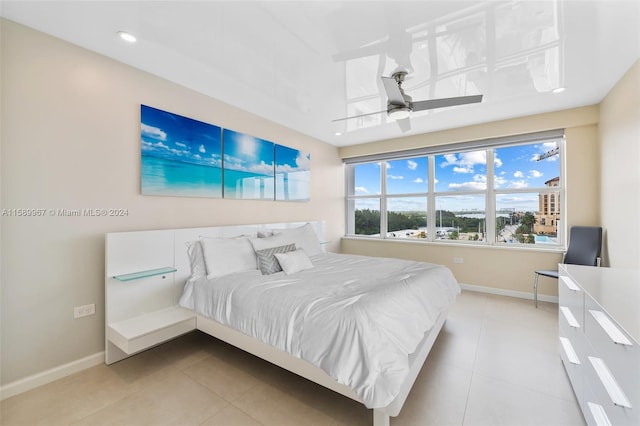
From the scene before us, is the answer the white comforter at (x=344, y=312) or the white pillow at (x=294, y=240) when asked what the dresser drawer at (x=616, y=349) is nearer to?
the white comforter at (x=344, y=312)

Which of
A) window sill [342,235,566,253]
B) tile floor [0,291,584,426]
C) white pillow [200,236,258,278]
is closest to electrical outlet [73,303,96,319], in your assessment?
tile floor [0,291,584,426]

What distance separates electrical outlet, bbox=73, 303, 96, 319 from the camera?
87.0 inches

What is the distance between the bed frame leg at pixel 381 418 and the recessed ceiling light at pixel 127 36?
10.3 feet

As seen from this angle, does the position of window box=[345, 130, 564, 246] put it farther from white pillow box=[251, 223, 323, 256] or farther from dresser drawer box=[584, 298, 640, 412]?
dresser drawer box=[584, 298, 640, 412]

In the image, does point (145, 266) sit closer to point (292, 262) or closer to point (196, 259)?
point (196, 259)

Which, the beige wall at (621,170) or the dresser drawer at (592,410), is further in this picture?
the beige wall at (621,170)

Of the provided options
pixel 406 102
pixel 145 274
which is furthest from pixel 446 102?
pixel 145 274

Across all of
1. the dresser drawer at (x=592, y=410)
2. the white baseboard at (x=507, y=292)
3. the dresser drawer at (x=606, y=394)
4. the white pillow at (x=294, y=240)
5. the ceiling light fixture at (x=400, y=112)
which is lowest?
the white baseboard at (x=507, y=292)

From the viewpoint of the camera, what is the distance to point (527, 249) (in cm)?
390

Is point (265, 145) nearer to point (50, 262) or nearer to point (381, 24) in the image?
point (381, 24)

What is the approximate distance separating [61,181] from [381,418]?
9.35ft

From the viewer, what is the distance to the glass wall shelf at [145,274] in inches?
88.9

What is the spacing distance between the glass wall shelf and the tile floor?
742mm

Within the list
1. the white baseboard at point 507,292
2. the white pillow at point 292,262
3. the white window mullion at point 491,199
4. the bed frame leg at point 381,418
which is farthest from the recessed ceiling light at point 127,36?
the white baseboard at point 507,292
